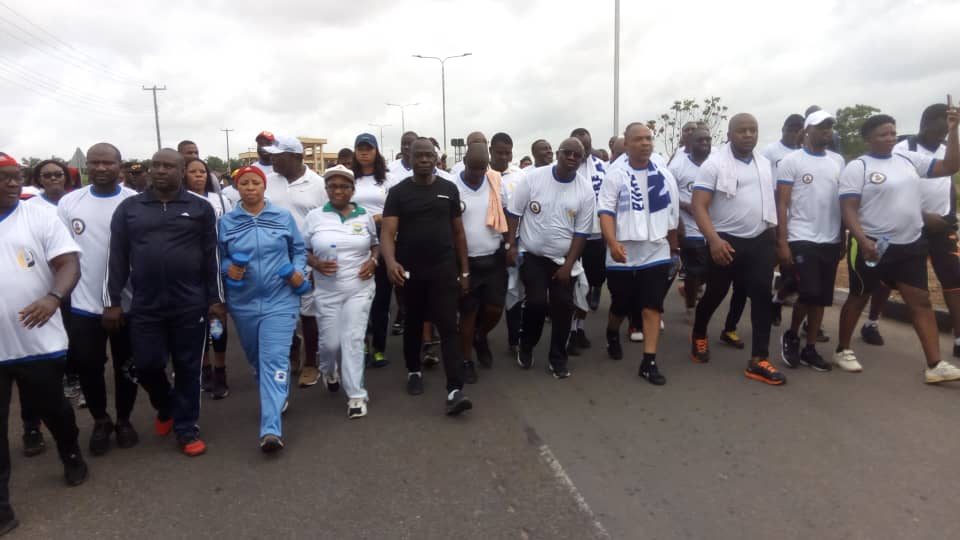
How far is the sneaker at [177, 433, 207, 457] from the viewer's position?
12.8 feet

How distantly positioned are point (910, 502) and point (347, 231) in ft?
12.4

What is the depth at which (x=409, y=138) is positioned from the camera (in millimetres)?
7441

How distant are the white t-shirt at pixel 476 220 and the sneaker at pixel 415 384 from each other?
109 cm

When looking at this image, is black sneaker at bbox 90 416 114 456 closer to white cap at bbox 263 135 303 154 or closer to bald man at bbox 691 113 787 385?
white cap at bbox 263 135 303 154

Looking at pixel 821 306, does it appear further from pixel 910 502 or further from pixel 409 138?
pixel 409 138

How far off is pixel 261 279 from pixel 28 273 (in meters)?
1.25

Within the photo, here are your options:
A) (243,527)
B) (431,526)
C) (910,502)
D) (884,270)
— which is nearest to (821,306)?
(884,270)

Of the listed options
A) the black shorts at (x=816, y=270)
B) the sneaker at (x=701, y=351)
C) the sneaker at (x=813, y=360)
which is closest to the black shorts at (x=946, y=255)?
the black shorts at (x=816, y=270)

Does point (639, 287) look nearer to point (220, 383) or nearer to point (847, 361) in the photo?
point (847, 361)

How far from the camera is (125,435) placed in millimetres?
4094

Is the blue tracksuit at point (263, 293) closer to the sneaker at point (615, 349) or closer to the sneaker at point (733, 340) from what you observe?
the sneaker at point (615, 349)

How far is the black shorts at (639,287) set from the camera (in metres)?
5.14

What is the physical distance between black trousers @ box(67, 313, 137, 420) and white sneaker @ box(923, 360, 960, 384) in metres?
5.80

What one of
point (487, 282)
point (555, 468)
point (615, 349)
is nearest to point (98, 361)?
point (487, 282)
